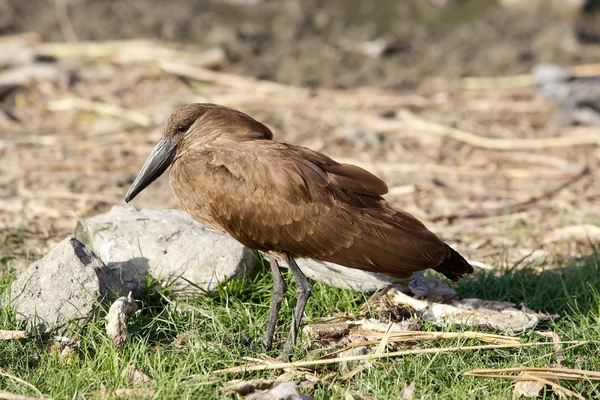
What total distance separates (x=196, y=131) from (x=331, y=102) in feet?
16.1

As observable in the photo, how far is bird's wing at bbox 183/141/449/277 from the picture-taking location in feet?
15.3

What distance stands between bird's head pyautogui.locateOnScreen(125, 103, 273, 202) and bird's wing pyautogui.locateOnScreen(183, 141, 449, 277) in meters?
0.31

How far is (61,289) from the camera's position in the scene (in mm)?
4738

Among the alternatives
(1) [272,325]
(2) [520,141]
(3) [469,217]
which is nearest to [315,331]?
(1) [272,325]

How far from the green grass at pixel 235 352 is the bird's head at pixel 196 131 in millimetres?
801

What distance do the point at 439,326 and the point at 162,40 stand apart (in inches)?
293

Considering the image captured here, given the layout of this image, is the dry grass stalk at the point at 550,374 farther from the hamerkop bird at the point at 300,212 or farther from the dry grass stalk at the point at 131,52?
the dry grass stalk at the point at 131,52

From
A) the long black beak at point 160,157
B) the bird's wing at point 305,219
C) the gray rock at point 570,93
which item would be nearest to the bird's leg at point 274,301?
the bird's wing at point 305,219

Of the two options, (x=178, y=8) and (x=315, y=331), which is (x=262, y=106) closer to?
(x=178, y=8)

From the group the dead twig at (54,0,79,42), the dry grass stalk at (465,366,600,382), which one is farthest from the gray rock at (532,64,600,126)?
the dead twig at (54,0,79,42)

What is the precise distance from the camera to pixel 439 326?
195 inches

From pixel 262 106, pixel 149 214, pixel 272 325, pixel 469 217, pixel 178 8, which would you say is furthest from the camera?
pixel 178 8

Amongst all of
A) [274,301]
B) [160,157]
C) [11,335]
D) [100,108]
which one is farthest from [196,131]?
[100,108]

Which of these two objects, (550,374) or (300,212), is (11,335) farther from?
(550,374)
